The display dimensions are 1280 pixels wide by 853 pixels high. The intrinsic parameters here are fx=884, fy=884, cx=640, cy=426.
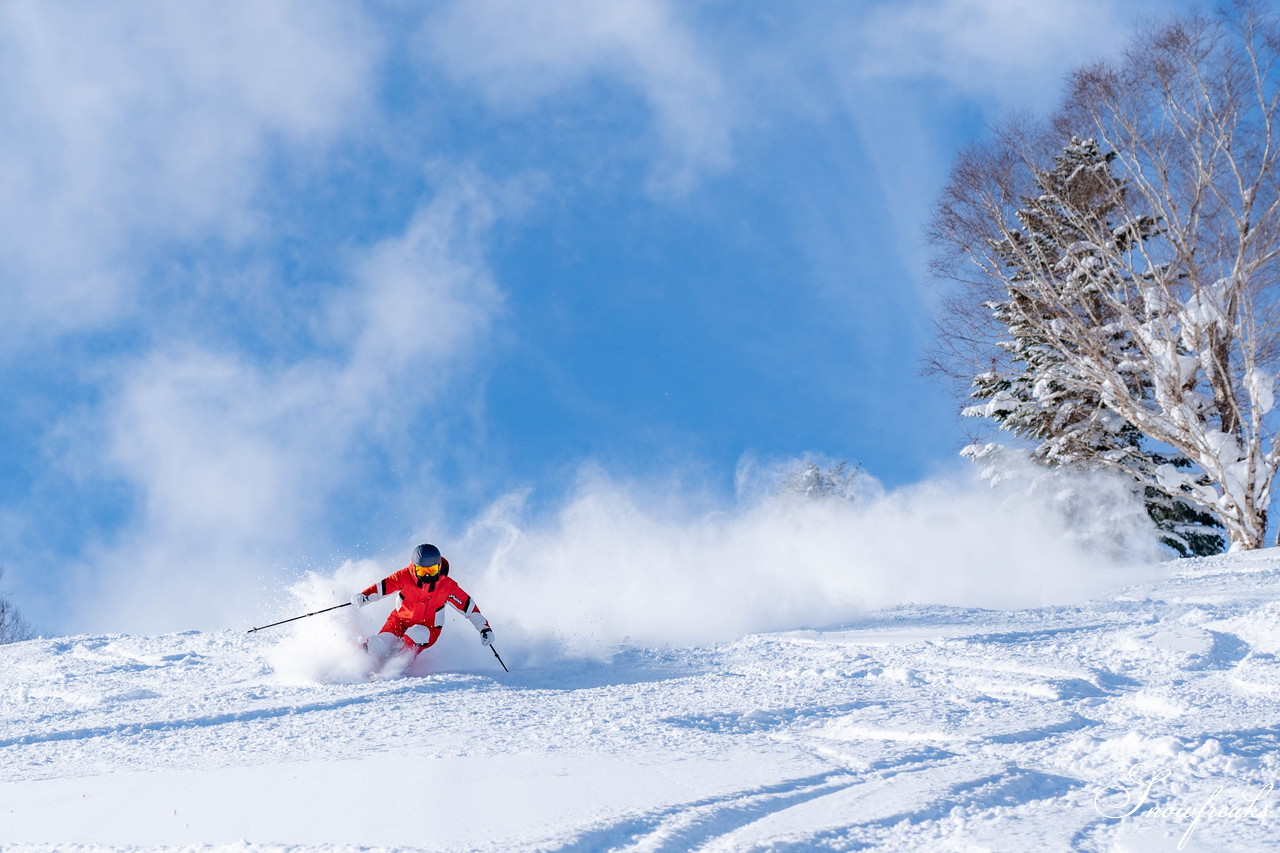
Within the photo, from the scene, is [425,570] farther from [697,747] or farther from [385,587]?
[697,747]

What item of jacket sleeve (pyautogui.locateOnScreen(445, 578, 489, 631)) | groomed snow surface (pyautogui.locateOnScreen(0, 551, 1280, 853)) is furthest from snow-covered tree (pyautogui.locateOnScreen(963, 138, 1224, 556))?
jacket sleeve (pyautogui.locateOnScreen(445, 578, 489, 631))

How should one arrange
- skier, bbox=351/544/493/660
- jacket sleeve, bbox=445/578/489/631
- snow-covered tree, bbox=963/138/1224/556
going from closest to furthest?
skier, bbox=351/544/493/660 → jacket sleeve, bbox=445/578/489/631 → snow-covered tree, bbox=963/138/1224/556

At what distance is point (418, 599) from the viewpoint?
306 inches

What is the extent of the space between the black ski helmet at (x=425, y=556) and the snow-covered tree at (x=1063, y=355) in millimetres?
14476

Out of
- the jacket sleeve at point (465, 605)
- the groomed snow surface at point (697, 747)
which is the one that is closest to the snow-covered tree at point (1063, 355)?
the groomed snow surface at point (697, 747)

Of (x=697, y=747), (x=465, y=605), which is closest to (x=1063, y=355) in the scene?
(x=465, y=605)

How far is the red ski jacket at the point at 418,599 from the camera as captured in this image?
7738 millimetres

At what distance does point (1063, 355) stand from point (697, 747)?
17391 mm

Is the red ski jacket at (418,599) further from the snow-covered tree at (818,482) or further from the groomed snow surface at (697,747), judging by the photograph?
the snow-covered tree at (818,482)

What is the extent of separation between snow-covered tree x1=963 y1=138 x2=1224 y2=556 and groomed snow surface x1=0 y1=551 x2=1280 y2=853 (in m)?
12.0

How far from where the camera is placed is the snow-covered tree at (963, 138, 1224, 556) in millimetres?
18172
